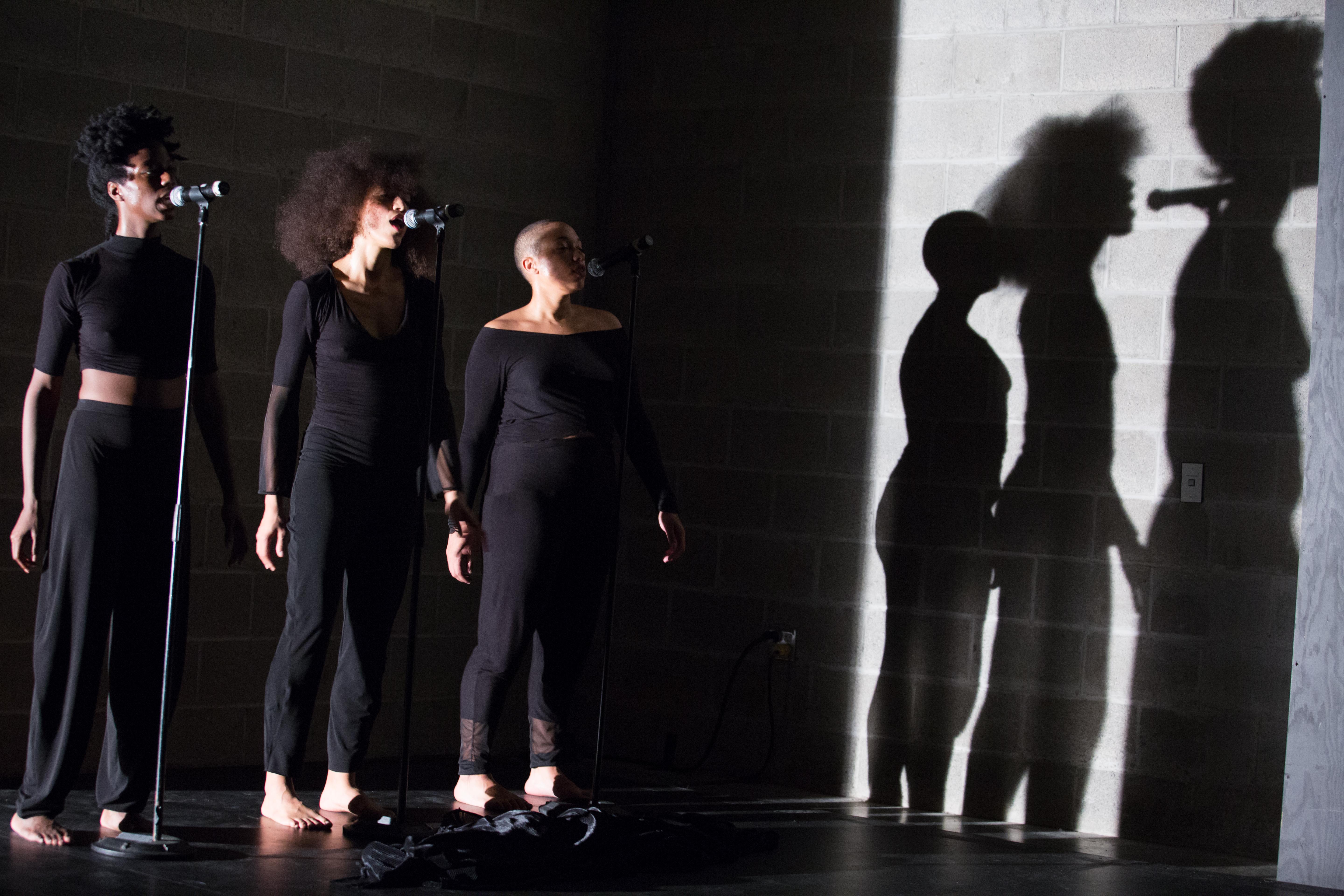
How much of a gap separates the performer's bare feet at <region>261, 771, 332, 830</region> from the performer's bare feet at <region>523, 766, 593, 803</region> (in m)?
0.68

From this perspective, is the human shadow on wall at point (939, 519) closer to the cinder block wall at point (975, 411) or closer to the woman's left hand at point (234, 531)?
the cinder block wall at point (975, 411)

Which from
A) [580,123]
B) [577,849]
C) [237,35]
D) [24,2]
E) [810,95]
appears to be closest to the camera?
[577,849]

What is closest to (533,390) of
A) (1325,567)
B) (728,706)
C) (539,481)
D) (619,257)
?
(539,481)

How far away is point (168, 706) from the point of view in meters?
3.42

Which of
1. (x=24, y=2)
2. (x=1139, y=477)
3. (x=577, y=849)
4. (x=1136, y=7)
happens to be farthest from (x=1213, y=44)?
(x=24, y=2)

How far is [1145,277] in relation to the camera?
435cm

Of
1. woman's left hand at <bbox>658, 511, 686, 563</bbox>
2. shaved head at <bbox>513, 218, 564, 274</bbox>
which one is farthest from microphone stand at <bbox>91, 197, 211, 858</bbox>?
woman's left hand at <bbox>658, 511, 686, 563</bbox>

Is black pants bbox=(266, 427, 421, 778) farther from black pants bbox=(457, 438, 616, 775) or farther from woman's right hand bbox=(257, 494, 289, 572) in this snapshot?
black pants bbox=(457, 438, 616, 775)

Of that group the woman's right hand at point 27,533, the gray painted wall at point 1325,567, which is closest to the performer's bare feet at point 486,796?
the woman's right hand at point 27,533

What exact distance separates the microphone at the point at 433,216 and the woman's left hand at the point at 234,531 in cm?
77

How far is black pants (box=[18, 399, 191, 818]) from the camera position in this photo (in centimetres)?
345

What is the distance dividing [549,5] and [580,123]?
0.39 m

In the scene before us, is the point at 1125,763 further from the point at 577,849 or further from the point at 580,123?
the point at 580,123

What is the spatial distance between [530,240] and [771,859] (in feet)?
5.57
